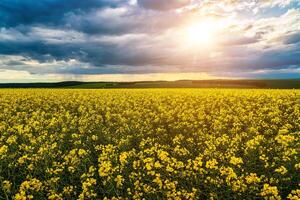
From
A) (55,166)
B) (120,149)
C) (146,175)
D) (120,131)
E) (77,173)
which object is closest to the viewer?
(146,175)

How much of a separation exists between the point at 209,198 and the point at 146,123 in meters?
8.57

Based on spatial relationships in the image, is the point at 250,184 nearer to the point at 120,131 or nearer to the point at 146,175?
the point at 146,175

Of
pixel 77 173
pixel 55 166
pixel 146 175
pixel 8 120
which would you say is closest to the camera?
pixel 146 175

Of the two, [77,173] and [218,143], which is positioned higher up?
[218,143]

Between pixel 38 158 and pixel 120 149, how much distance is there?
298cm

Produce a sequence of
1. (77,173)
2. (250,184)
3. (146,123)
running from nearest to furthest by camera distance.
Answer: (250,184), (77,173), (146,123)

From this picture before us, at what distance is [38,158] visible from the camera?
10039 millimetres

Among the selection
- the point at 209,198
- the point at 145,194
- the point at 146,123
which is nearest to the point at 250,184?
the point at 209,198

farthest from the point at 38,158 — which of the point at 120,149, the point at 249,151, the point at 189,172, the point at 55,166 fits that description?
the point at 249,151

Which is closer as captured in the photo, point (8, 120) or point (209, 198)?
point (209, 198)

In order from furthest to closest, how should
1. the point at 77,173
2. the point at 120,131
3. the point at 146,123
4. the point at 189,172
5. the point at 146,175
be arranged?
the point at 146,123 < the point at 120,131 < the point at 77,173 < the point at 146,175 < the point at 189,172

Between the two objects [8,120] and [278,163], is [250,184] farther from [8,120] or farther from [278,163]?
[8,120]

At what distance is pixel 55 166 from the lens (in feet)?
34.1

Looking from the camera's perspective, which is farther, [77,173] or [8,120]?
[8,120]
